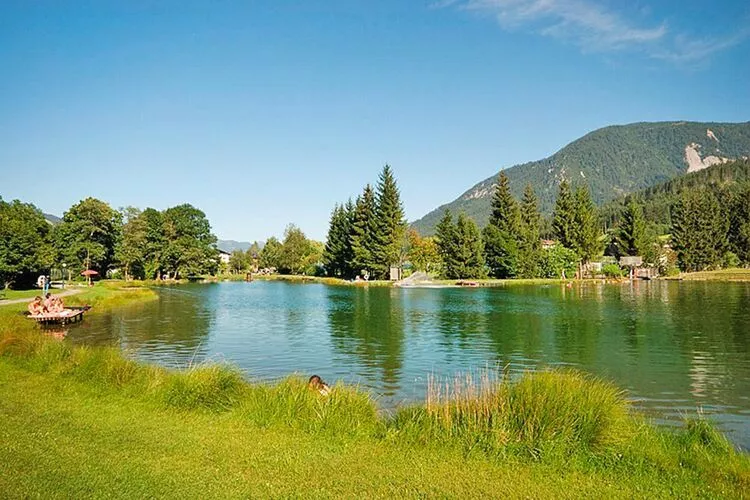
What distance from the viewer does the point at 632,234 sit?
96.2m

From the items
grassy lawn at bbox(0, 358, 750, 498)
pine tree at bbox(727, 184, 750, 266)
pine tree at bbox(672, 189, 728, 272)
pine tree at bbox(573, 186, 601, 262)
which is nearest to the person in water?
grassy lawn at bbox(0, 358, 750, 498)

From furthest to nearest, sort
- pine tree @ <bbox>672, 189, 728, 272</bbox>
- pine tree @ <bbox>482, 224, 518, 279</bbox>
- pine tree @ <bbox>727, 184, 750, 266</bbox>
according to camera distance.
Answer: pine tree @ <bbox>727, 184, 750, 266</bbox>, pine tree @ <bbox>672, 189, 728, 272</bbox>, pine tree @ <bbox>482, 224, 518, 279</bbox>

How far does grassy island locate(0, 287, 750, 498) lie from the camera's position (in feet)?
23.9

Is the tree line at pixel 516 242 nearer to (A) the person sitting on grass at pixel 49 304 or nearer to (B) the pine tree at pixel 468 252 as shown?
(B) the pine tree at pixel 468 252

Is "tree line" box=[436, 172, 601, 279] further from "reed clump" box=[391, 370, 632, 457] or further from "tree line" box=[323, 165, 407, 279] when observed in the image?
"reed clump" box=[391, 370, 632, 457]

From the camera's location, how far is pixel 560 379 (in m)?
10.2

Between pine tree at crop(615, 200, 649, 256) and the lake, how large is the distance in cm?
5175

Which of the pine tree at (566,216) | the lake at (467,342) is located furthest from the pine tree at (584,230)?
the lake at (467,342)

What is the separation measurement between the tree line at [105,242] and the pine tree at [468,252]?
4396 cm

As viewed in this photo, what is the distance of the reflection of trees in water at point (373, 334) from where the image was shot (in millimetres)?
20734

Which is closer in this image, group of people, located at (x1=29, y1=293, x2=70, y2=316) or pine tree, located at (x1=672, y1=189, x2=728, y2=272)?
group of people, located at (x1=29, y1=293, x2=70, y2=316)

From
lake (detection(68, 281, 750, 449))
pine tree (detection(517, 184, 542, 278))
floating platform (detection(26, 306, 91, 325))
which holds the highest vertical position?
pine tree (detection(517, 184, 542, 278))

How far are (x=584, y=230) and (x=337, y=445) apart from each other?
299ft

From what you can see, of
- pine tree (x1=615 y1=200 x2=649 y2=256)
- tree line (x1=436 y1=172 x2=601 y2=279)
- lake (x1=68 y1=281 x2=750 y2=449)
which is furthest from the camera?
pine tree (x1=615 y1=200 x2=649 y2=256)
